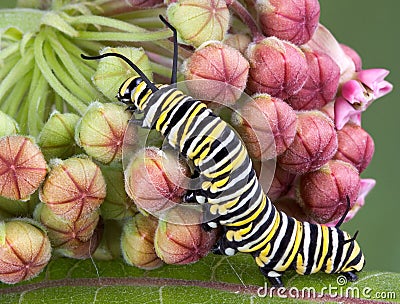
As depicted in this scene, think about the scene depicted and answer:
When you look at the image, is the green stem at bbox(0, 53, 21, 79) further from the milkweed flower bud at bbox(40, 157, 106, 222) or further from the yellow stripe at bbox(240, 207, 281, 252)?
the yellow stripe at bbox(240, 207, 281, 252)

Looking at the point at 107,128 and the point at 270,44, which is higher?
the point at 270,44

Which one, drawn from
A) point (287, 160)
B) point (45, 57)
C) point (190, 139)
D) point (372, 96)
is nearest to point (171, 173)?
point (190, 139)

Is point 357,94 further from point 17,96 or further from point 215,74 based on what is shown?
point 17,96

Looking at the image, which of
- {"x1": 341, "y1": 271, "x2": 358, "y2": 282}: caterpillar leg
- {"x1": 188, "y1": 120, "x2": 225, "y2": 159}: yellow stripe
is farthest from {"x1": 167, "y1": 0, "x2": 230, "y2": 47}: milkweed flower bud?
{"x1": 341, "y1": 271, "x2": 358, "y2": 282}: caterpillar leg

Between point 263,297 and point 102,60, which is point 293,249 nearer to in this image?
point 263,297

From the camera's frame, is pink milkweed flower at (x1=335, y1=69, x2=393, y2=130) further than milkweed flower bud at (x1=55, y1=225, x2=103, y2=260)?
Answer: Yes

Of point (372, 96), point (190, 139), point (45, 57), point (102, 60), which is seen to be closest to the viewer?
point (190, 139)
